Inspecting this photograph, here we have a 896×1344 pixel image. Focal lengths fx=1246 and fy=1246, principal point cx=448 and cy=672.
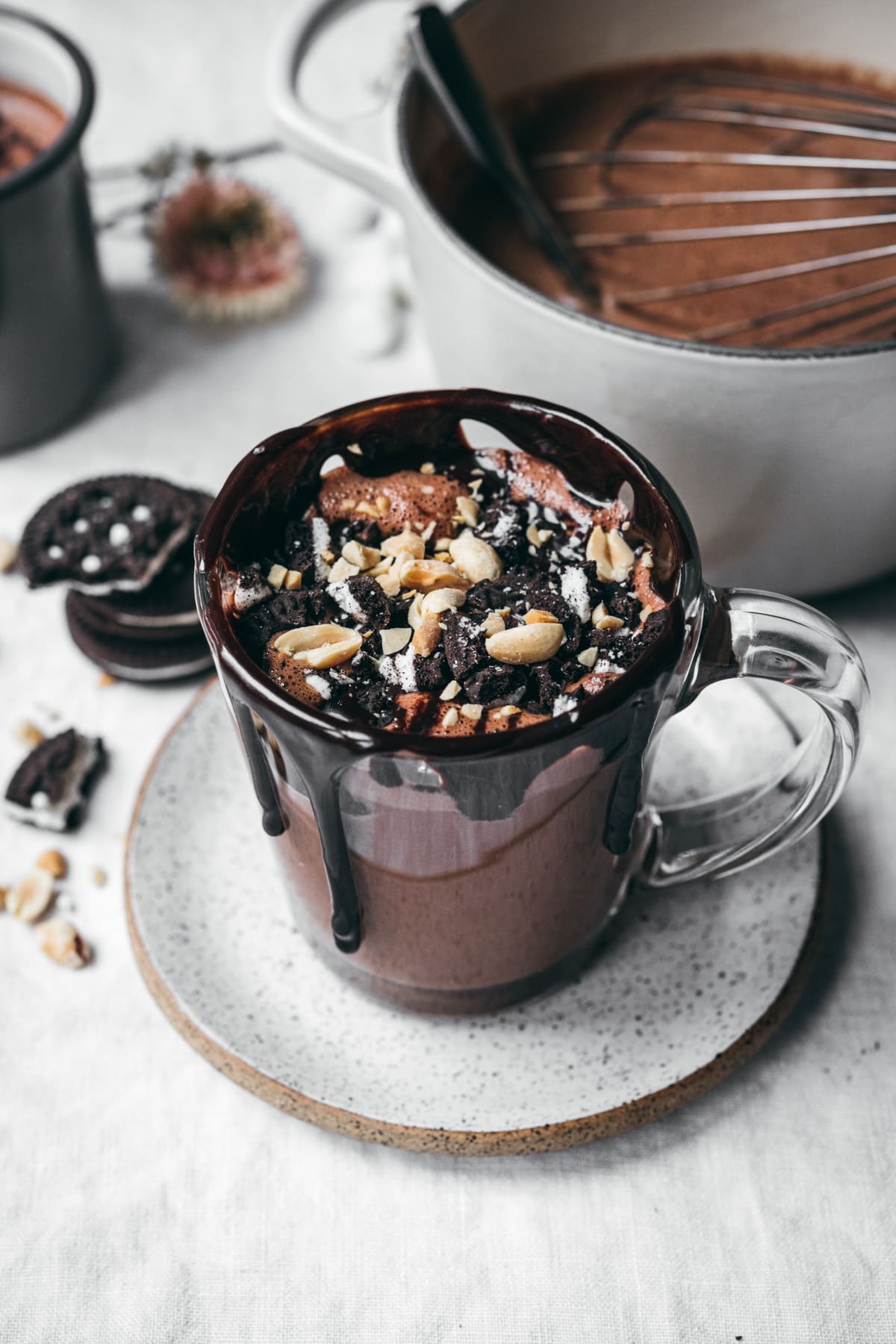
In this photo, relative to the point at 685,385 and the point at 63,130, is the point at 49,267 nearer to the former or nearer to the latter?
the point at 63,130

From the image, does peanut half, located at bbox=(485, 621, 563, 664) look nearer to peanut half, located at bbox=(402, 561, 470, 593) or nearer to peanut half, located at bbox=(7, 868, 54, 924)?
peanut half, located at bbox=(402, 561, 470, 593)

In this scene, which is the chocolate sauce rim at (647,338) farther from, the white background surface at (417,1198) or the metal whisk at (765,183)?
the white background surface at (417,1198)

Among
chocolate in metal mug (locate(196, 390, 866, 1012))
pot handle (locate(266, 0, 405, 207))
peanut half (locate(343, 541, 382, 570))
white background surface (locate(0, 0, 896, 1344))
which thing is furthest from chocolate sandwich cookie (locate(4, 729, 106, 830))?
pot handle (locate(266, 0, 405, 207))

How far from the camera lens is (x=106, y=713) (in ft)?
2.82

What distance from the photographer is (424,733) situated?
0.54m

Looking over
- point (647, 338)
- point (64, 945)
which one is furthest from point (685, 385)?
point (64, 945)

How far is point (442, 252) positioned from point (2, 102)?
0.50 metres

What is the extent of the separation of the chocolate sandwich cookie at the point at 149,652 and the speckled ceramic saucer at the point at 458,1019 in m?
0.10

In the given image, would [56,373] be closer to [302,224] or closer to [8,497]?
[8,497]

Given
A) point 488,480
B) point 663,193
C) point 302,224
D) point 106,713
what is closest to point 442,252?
point 488,480

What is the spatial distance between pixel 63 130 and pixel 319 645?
552mm

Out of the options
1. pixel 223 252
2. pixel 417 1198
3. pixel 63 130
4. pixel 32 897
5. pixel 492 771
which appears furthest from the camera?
pixel 223 252

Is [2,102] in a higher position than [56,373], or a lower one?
Result: higher

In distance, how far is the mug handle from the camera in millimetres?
567
